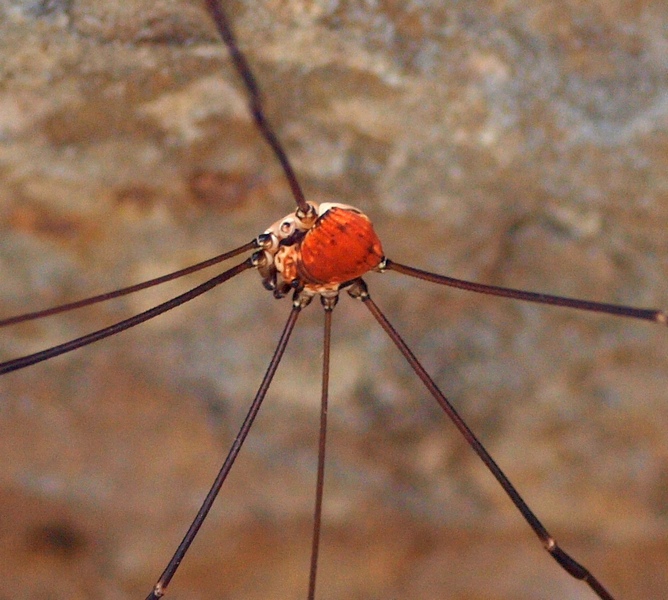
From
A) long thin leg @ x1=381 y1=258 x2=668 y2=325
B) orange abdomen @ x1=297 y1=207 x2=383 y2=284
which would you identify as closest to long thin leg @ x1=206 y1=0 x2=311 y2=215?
orange abdomen @ x1=297 y1=207 x2=383 y2=284

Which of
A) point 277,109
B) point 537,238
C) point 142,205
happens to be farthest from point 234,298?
point 537,238

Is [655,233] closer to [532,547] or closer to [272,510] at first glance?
[532,547]

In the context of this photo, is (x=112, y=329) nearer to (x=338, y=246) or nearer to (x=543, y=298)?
(x=338, y=246)

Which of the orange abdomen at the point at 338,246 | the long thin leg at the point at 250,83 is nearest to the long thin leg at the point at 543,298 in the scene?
the orange abdomen at the point at 338,246

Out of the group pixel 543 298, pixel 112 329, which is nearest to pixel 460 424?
pixel 543 298

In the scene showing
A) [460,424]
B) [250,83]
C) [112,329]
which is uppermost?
[250,83]

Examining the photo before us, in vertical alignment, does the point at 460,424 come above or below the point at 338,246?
below

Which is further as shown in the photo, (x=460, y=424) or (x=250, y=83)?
(x=460, y=424)

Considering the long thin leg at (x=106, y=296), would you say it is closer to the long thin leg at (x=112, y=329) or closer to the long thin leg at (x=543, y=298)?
the long thin leg at (x=112, y=329)
